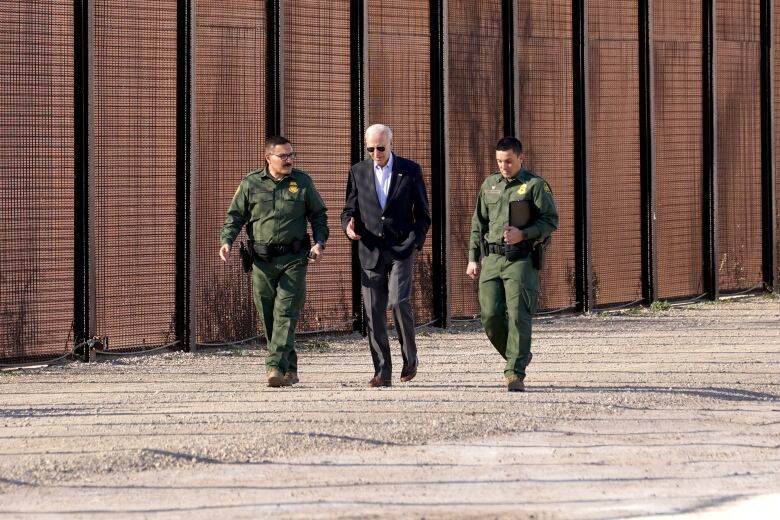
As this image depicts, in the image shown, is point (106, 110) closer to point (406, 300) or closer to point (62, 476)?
point (406, 300)

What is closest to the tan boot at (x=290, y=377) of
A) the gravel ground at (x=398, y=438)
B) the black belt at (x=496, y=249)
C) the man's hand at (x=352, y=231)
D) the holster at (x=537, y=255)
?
the gravel ground at (x=398, y=438)

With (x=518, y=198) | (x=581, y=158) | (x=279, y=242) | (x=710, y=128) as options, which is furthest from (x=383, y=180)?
(x=710, y=128)

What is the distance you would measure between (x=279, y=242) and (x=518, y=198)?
5.21 ft

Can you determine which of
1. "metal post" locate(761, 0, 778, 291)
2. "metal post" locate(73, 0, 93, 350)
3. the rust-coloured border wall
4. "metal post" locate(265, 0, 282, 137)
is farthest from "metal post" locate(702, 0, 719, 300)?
"metal post" locate(73, 0, 93, 350)

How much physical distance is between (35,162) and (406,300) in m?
3.43

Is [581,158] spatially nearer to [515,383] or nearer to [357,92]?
[357,92]

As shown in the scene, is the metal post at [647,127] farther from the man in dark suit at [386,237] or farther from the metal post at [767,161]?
the man in dark suit at [386,237]

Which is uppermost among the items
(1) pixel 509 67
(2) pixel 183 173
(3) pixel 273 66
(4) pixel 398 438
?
(1) pixel 509 67

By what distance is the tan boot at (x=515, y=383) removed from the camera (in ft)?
35.6

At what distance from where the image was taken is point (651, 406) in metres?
10.4

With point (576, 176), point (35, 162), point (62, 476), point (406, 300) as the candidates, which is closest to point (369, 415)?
point (406, 300)

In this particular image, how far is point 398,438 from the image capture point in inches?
357

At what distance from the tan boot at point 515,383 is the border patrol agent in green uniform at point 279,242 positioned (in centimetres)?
143

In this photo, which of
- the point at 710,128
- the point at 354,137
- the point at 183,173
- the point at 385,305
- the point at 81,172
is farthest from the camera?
the point at 710,128
